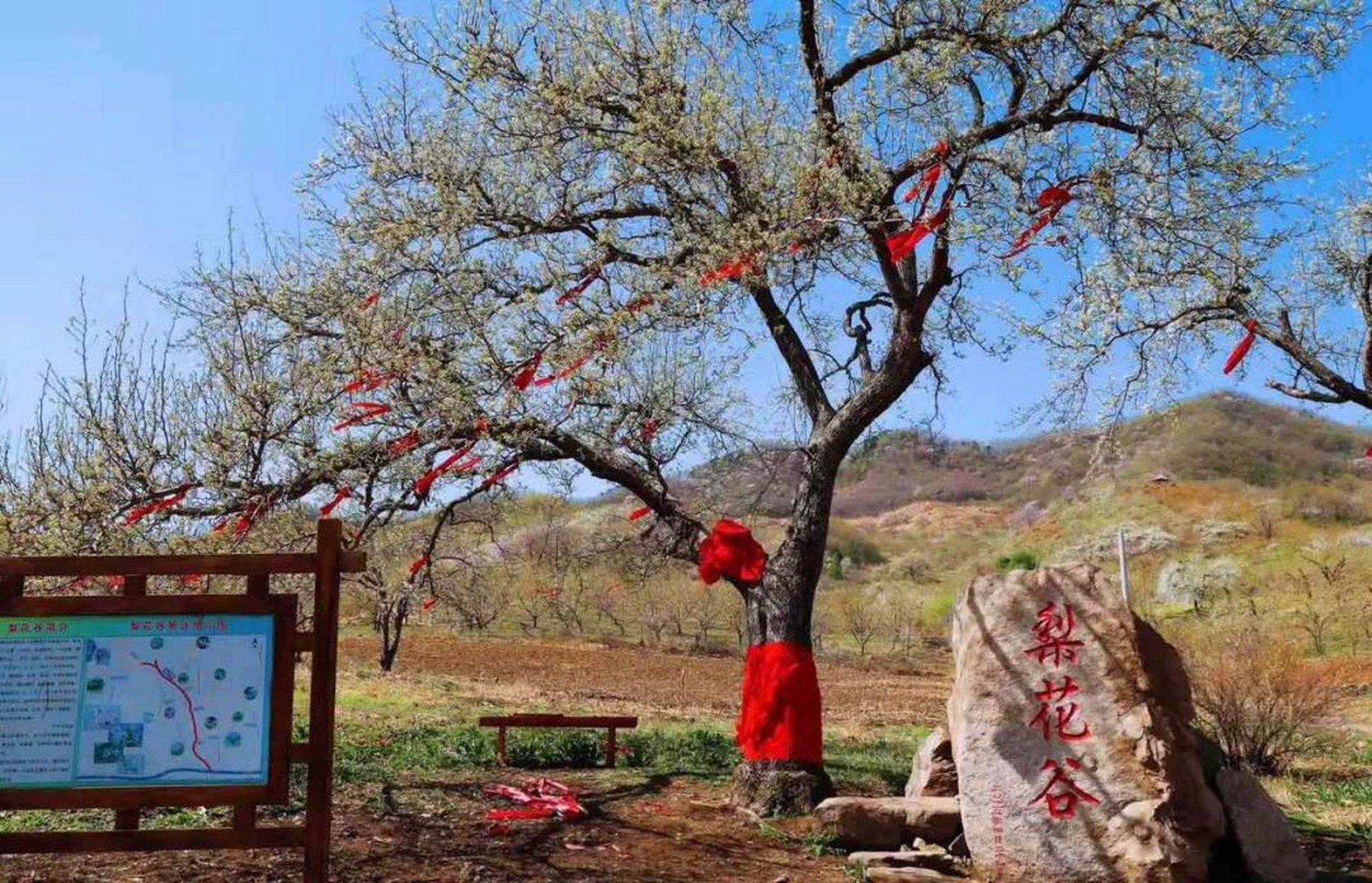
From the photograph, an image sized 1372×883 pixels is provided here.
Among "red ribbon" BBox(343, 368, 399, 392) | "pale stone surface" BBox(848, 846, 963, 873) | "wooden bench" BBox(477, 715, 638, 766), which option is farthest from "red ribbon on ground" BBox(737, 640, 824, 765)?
"red ribbon" BBox(343, 368, 399, 392)

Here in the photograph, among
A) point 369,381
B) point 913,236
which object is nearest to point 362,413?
point 369,381

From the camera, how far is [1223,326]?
11.9m

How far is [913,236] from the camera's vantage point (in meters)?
6.94

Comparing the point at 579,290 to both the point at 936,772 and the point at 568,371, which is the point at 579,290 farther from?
the point at 936,772

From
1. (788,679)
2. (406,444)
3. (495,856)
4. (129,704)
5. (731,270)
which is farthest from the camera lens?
(406,444)

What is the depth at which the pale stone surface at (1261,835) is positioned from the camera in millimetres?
6293

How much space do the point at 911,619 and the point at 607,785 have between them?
29388 mm

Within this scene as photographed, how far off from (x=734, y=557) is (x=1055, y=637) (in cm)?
250

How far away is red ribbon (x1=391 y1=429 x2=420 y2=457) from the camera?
7.78 m

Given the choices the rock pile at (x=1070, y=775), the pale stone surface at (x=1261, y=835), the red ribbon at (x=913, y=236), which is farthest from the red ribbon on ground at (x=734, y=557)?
the pale stone surface at (x=1261, y=835)

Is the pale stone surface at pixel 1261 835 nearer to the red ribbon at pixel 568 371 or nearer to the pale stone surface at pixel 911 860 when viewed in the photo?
the pale stone surface at pixel 911 860

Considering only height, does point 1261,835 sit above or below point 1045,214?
below

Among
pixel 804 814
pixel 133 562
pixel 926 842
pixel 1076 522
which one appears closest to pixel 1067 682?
pixel 926 842

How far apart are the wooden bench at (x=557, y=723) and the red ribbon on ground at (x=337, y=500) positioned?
2.30 m
